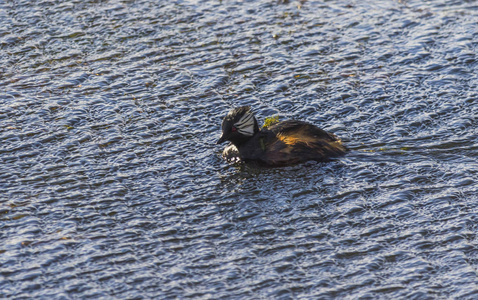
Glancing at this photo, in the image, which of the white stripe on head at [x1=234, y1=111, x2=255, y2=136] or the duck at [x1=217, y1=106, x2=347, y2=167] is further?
the white stripe on head at [x1=234, y1=111, x2=255, y2=136]

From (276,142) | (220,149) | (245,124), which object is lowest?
(220,149)

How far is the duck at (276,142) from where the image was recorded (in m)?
13.5

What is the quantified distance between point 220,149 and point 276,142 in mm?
1283

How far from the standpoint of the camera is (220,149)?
14539 millimetres

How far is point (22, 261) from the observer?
35.6 ft

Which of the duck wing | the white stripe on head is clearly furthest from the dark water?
the white stripe on head

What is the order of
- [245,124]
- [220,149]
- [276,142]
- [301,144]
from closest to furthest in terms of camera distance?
1. [301,144]
2. [276,142]
3. [245,124]
4. [220,149]

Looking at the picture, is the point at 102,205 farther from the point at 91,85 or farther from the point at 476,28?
the point at 476,28

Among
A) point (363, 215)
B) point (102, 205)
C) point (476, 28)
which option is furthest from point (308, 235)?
point (476, 28)

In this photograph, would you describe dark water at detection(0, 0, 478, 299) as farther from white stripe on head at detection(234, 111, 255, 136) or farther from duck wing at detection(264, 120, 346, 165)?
white stripe on head at detection(234, 111, 255, 136)

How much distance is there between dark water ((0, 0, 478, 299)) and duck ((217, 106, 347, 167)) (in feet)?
0.77

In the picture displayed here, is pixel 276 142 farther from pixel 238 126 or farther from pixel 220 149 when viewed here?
pixel 220 149

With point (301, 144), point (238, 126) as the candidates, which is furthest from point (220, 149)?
point (301, 144)

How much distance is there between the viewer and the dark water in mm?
10523
